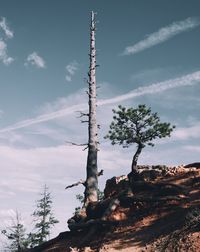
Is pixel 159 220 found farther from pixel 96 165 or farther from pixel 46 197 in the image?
pixel 46 197

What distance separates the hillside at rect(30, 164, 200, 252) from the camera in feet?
45.7

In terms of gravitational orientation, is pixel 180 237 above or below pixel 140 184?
below

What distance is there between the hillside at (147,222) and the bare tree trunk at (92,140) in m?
2.58

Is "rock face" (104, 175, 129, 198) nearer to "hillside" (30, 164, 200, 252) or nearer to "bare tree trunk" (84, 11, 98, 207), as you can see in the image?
"hillside" (30, 164, 200, 252)

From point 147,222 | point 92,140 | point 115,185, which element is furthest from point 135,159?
point 147,222

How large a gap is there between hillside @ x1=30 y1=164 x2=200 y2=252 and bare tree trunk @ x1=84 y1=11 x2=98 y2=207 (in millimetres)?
2583

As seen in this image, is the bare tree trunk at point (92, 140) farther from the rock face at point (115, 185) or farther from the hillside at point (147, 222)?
the rock face at point (115, 185)

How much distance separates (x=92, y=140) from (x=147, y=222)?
333 inches

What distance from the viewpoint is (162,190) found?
65.4ft

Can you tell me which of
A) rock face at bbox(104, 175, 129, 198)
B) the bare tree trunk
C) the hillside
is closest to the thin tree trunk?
rock face at bbox(104, 175, 129, 198)

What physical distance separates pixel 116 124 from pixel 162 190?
345 inches

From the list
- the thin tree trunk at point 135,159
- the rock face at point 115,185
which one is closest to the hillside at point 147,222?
the thin tree trunk at point 135,159

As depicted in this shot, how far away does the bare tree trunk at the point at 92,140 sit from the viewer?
23145 millimetres

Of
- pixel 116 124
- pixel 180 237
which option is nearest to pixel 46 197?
pixel 116 124
